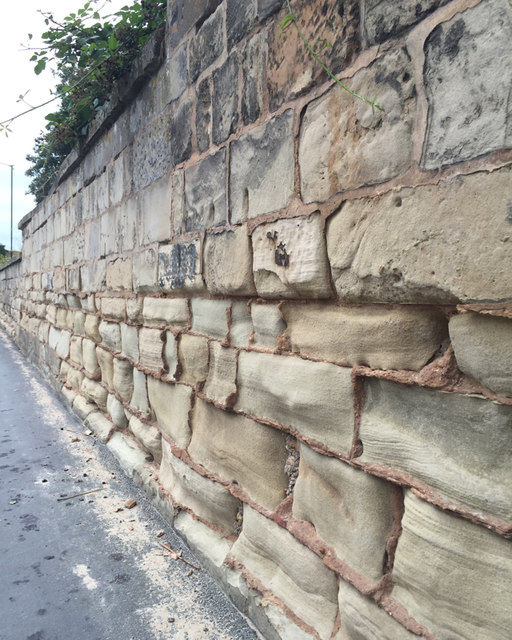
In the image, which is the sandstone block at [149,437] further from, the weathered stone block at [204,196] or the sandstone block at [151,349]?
the weathered stone block at [204,196]

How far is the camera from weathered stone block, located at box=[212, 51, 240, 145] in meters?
1.78

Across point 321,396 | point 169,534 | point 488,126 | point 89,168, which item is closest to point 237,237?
point 321,396

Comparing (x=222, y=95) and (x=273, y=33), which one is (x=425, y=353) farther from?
(x=222, y=95)

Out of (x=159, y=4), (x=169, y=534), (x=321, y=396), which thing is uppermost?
(x=159, y=4)

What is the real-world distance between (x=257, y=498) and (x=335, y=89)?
131 centimetres

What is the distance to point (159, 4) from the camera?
117 inches

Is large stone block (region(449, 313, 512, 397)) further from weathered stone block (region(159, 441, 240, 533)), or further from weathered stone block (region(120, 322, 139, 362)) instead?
weathered stone block (region(120, 322, 139, 362))

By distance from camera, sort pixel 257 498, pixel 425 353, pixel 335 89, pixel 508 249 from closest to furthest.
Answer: pixel 508 249 < pixel 425 353 < pixel 335 89 < pixel 257 498

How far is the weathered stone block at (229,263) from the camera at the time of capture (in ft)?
5.62

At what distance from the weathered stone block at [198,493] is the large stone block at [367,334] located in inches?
30.8

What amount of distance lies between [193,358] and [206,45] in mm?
1270

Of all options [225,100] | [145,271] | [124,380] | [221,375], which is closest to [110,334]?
[124,380]

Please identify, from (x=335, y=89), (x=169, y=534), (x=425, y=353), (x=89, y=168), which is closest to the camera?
(x=425, y=353)

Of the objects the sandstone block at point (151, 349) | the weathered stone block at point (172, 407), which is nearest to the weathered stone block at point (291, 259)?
the weathered stone block at point (172, 407)
